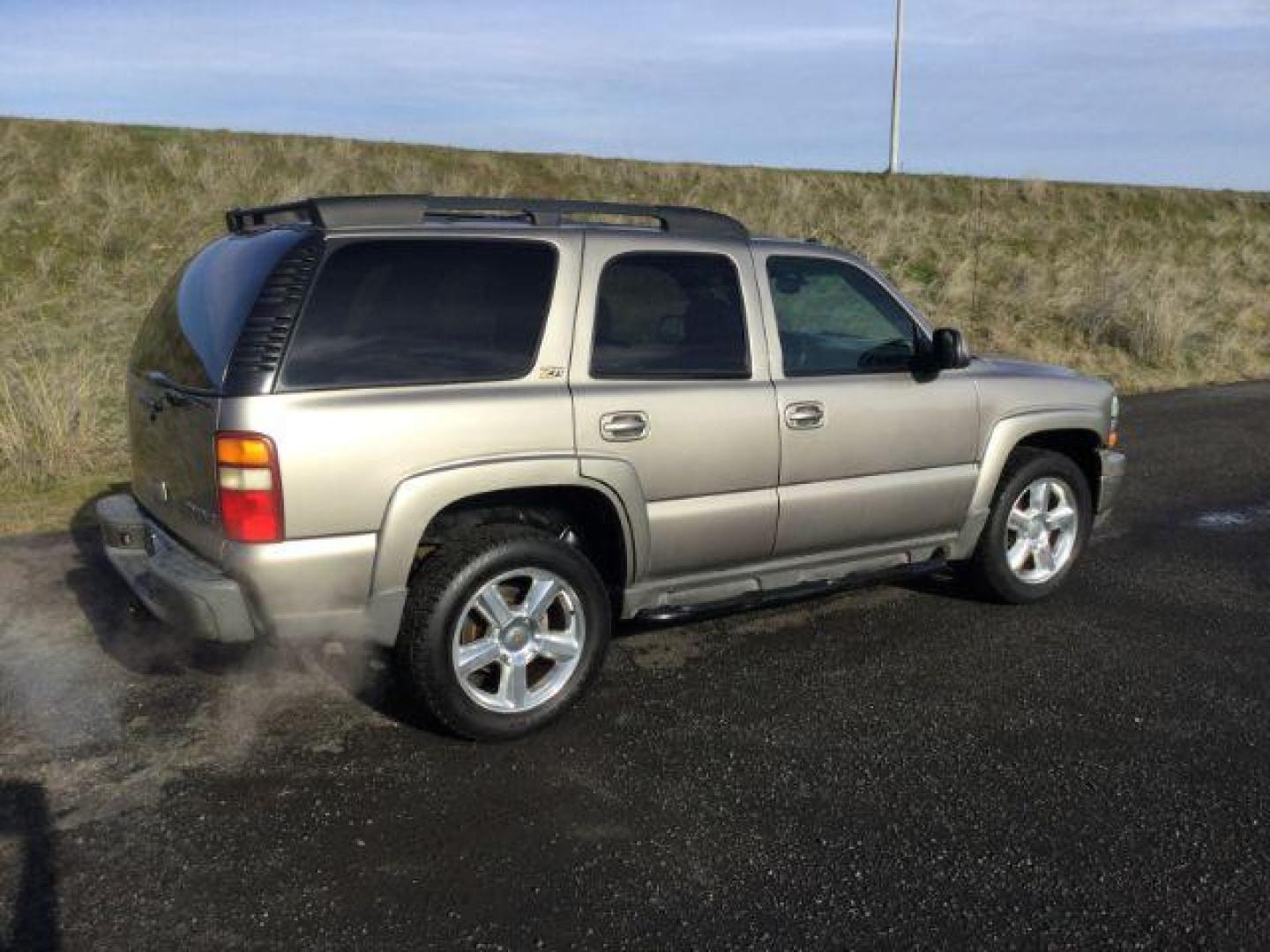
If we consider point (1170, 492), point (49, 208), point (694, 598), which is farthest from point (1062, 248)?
point (694, 598)

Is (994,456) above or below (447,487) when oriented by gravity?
below

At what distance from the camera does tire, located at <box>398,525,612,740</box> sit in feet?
12.4

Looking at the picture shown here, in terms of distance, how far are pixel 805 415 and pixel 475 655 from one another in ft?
5.36

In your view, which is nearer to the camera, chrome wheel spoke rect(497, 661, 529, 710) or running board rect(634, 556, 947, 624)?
chrome wheel spoke rect(497, 661, 529, 710)

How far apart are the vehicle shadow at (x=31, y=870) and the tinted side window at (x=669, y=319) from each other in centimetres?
228

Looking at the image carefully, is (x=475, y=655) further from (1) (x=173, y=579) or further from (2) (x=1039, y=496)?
(2) (x=1039, y=496)

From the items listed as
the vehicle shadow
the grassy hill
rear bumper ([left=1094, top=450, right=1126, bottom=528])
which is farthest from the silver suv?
the grassy hill

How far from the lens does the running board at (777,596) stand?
14.3ft

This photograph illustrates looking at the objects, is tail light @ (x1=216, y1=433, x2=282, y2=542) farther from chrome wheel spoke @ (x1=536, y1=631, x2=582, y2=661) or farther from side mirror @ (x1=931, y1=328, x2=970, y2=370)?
side mirror @ (x1=931, y1=328, x2=970, y2=370)

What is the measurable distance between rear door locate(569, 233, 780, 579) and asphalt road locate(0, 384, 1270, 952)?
670 mm

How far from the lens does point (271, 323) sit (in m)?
3.55

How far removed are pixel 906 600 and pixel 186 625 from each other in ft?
11.1

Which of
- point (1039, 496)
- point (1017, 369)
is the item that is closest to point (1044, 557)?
point (1039, 496)

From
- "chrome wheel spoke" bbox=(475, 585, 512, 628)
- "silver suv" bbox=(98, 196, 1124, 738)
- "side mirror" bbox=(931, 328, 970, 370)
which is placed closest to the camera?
"silver suv" bbox=(98, 196, 1124, 738)
